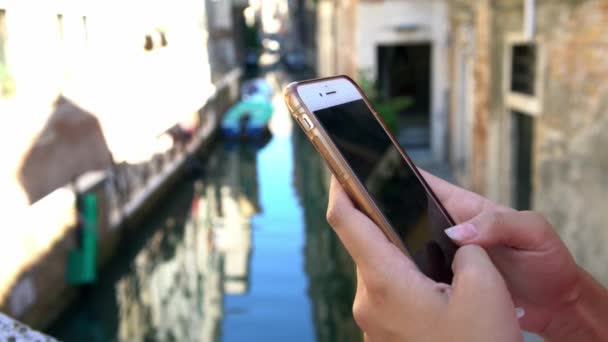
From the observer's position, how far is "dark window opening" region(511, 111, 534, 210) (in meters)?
5.51

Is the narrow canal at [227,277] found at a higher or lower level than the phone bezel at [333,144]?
lower

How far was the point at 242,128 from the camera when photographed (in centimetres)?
1580

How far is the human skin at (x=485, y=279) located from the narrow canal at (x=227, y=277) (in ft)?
13.8

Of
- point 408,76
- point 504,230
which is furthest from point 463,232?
point 408,76

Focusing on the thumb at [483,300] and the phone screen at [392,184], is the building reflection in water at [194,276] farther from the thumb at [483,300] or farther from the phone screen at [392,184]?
the thumb at [483,300]

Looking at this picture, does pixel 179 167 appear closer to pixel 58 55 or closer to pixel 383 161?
pixel 58 55

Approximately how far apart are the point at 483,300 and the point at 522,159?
527cm

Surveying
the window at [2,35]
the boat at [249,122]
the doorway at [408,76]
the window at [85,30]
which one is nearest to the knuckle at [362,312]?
the window at [2,35]

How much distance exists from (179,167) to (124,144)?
345 cm

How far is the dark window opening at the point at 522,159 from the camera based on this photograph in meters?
5.51

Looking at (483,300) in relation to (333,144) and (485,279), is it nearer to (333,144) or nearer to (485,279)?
(485,279)

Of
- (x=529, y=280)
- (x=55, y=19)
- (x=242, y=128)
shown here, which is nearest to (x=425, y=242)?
(x=529, y=280)

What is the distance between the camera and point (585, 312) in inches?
37.9

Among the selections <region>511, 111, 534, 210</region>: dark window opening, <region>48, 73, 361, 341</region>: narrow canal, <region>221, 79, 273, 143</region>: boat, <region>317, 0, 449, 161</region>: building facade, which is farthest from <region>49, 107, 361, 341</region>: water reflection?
<region>221, 79, 273, 143</region>: boat
